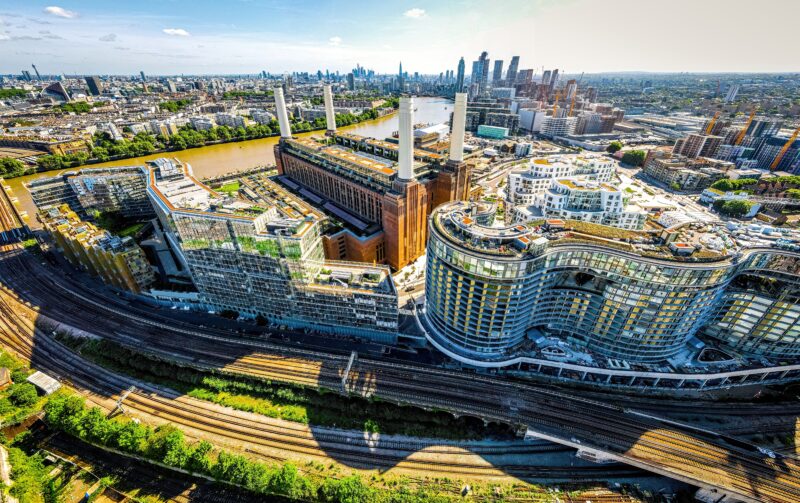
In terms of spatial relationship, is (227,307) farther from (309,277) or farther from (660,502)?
(660,502)

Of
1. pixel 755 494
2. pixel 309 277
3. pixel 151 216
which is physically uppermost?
pixel 309 277

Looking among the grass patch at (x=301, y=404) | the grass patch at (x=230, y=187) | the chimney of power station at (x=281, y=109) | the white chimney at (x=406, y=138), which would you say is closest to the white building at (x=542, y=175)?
the white chimney at (x=406, y=138)

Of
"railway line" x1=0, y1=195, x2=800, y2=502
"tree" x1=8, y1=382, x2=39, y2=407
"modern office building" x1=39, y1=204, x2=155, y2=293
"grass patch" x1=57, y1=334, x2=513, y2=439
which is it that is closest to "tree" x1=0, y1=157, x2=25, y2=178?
→ "modern office building" x1=39, y1=204, x2=155, y2=293

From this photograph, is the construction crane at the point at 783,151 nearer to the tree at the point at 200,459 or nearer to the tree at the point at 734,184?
the tree at the point at 734,184

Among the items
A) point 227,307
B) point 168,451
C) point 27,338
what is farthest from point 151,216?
point 168,451

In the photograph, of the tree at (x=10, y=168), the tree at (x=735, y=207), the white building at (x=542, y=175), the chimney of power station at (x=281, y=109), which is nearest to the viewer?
the white building at (x=542, y=175)

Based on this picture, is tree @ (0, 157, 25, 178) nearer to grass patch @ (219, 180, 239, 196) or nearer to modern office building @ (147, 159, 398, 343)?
grass patch @ (219, 180, 239, 196)
